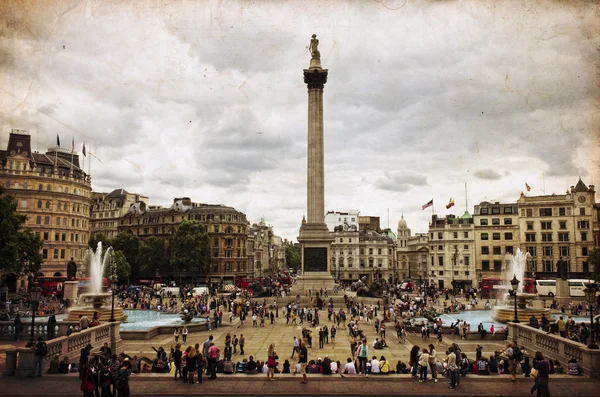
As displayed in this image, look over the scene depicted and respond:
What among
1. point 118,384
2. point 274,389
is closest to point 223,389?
point 274,389

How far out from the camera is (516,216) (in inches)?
3415

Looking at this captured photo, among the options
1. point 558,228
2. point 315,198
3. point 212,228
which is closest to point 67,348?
point 315,198

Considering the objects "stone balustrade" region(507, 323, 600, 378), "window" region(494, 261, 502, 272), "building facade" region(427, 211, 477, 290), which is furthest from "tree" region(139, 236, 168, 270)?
"stone balustrade" region(507, 323, 600, 378)

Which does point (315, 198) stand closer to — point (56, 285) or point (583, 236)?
point (56, 285)

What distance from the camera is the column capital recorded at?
65.5 metres

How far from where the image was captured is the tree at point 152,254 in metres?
91.8

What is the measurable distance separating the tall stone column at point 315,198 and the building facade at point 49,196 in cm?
3389

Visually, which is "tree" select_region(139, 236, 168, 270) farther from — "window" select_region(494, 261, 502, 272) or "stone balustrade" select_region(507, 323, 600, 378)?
"stone balustrade" select_region(507, 323, 600, 378)

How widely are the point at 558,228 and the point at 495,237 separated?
10572mm

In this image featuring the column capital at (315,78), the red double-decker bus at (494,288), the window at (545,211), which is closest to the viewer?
the red double-decker bus at (494,288)

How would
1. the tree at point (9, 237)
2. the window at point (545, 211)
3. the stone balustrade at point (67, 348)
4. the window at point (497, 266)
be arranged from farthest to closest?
1. the window at point (497, 266)
2. the window at point (545, 211)
3. the tree at point (9, 237)
4. the stone balustrade at point (67, 348)

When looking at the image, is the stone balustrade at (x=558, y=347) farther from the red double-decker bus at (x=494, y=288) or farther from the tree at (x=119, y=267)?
the tree at (x=119, y=267)

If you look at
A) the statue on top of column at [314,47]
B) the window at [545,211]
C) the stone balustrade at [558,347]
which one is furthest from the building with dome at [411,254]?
the stone balustrade at [558,347]

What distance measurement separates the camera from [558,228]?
81.5m
